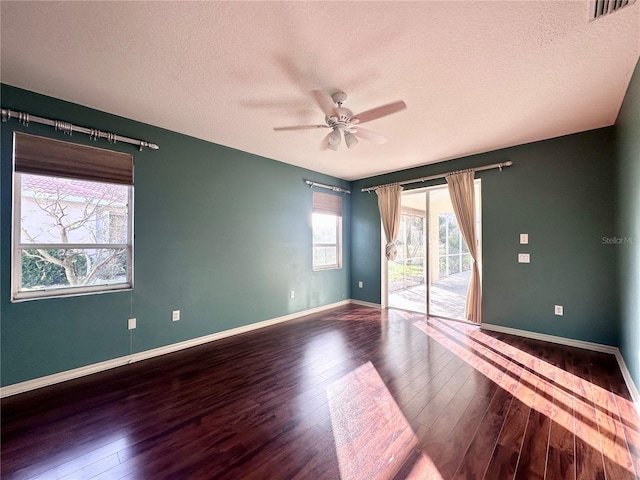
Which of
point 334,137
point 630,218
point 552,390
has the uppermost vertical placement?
point 334,137

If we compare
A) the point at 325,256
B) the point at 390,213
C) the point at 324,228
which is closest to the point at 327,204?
the point at 324,228

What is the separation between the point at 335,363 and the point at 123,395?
1924 mm

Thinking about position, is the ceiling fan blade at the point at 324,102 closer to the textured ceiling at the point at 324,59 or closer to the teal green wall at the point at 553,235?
the textured ceiling at the point at 324,59

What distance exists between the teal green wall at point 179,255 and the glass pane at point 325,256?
25cm

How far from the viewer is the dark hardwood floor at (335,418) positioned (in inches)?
61.7

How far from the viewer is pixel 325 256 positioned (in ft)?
17.8

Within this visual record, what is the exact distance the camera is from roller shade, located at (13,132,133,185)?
2.42 m

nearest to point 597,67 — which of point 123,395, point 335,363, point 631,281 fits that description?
point 631,281

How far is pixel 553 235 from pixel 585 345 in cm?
137

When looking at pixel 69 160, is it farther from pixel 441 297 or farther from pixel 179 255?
pixel 441 297

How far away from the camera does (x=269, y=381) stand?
2533 millimetres

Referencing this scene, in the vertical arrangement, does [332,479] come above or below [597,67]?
below

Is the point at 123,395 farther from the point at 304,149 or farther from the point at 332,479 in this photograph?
the point at 304,149

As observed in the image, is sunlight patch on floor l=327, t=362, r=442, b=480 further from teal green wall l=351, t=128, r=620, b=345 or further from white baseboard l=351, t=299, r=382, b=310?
white baseboard l=351, t=299, r=382, b=310
